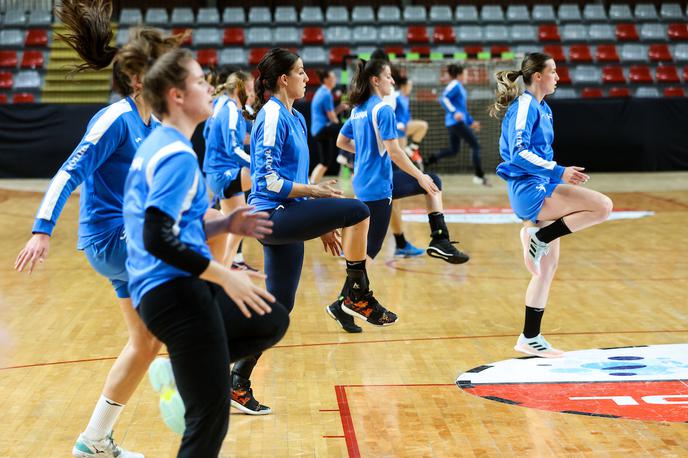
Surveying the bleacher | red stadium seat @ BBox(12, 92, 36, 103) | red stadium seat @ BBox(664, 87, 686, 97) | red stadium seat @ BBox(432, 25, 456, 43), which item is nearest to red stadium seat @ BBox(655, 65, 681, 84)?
the bleacher

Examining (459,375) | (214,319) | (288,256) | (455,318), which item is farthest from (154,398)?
(455,318)

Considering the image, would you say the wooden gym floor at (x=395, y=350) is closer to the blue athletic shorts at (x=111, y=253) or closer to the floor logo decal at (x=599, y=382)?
the floor logo decal at (x=599, y=382)

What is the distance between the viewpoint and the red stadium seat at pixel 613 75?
17969 millimetres

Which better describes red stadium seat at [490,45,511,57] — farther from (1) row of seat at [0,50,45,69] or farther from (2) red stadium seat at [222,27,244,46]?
(1) row of seat at [0,50,45,69]

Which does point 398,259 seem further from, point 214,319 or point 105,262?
point 214,319

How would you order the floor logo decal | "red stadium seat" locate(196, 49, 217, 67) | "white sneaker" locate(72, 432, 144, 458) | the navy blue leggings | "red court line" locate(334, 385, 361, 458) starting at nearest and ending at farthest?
"white sneaker" locate(72, 432, 144, 458), "red court line" locate(334, 385, 361, 458), the floor logo decal, the navy blue leggings, "red stadium seat" locate(196, 49, 217, 67)

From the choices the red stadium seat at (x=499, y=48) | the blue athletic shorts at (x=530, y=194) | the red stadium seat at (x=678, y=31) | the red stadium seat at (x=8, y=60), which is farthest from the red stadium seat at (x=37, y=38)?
the blue athletic shorts at (x=530, y=194)

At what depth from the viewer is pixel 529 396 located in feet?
15.2

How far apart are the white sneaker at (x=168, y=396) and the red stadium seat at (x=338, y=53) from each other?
15.0 m

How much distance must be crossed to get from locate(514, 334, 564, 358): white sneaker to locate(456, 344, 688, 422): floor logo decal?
0.14 ft

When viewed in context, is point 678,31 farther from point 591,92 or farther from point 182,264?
point 182,264

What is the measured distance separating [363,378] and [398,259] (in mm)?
3941

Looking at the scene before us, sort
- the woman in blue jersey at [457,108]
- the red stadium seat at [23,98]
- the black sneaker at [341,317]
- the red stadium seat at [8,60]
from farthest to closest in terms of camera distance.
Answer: the red stadium seat at [8,60], the red stadium seat at [23,98], the woman in blue jersey at [457,108], the black sneaker at [341,317]

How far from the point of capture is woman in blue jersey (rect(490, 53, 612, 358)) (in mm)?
5379
